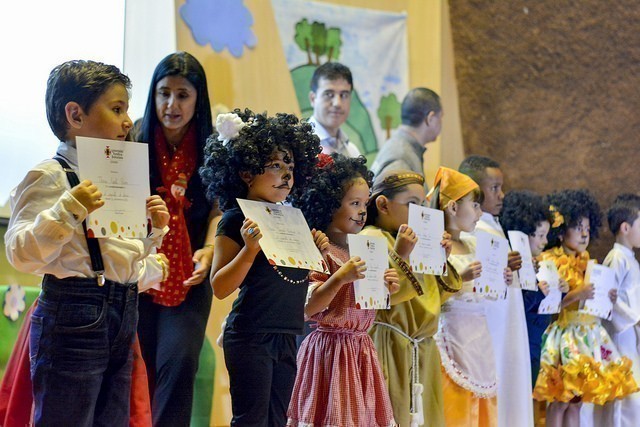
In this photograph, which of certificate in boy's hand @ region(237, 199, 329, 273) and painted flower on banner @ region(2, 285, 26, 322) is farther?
painted flower on banner @ region(2, 285, 26, 322)

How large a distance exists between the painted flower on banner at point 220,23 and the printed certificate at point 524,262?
79.6 inches

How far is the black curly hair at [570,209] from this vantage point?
5.36m

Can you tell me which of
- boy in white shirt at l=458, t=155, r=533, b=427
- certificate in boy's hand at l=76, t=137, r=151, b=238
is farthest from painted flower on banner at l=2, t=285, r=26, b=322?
boy in white shirt at l=458, t=155, r=533, b=427

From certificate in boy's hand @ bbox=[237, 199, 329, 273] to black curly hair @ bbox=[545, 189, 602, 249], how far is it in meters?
2.75

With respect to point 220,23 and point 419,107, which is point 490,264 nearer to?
point 419,107

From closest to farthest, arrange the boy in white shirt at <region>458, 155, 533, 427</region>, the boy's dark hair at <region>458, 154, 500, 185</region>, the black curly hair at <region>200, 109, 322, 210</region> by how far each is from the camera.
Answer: the black curly hair at <region>200, 109, 322, 210</region>, the boy in white shirt at <region>458, 155, 533, 427</region>, the boy's dark hair at <region>458, 154, 500, 185</region>

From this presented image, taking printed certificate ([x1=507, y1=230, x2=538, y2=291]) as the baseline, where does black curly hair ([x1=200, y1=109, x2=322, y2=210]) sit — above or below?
above

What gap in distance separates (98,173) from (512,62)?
461 cm

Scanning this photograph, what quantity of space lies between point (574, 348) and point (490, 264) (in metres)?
1.22

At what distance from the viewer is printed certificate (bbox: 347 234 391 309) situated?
322 centimetres

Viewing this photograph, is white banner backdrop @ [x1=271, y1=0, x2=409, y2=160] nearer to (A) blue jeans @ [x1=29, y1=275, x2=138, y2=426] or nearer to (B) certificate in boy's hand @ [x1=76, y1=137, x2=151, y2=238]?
(B) certificate in boy's hand @ [x1=76, y1=137, x2=151, y2=238]

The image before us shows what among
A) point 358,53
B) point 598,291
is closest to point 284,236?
point 598,291

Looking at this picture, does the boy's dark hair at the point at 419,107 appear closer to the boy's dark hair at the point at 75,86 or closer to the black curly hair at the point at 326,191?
the black curly hair at the point at 326,191

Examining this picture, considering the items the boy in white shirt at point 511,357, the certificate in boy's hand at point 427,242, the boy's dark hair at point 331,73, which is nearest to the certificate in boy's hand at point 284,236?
the certificate in boy's hand at point 427,242
